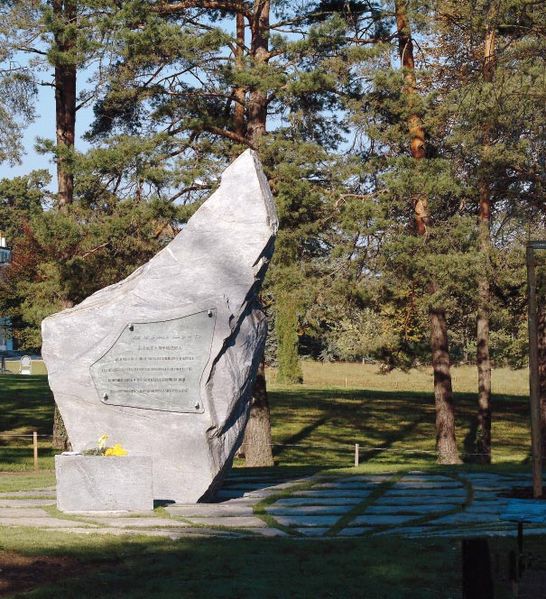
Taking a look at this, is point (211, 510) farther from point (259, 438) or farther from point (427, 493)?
point (259, 438)

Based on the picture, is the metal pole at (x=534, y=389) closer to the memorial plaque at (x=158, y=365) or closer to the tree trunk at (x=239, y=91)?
the memorial plaque at (x=158, y=365)

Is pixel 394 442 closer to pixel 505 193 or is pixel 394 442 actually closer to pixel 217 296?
pixel 505 193

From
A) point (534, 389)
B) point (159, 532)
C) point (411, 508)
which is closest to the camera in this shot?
point (159, 532)

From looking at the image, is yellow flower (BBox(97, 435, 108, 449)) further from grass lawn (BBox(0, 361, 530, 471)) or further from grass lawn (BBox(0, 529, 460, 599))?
grass lawn (BBox(0, 361, 530, 471))

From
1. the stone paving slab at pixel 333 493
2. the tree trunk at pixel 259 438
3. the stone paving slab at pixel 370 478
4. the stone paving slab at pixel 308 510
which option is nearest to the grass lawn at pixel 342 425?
the tree trunk at pixel 259 438

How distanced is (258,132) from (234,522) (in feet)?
32.9

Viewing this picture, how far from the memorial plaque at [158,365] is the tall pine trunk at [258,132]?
699 centimetres

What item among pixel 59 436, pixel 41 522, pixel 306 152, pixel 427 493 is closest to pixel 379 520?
pixel 427 493

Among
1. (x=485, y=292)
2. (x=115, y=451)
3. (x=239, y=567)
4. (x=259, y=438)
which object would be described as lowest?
(x=259, y=438)

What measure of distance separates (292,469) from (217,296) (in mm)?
5233

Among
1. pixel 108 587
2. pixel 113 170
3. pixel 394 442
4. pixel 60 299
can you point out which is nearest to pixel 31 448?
pixel 60 299

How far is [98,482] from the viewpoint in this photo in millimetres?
10789

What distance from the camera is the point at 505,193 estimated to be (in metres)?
19.2

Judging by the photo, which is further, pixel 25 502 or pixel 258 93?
pixel 258 93
